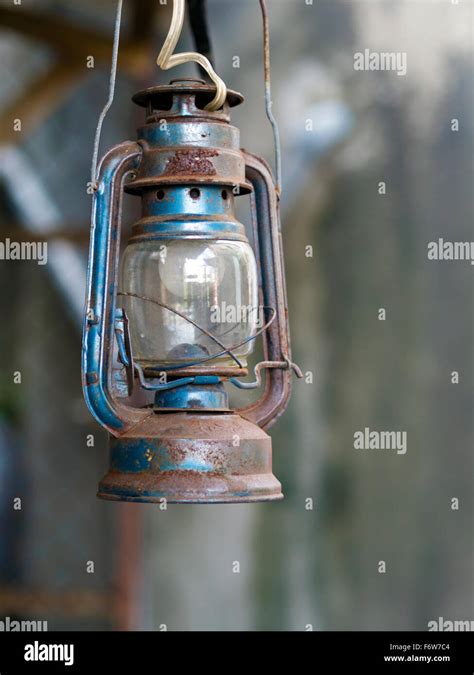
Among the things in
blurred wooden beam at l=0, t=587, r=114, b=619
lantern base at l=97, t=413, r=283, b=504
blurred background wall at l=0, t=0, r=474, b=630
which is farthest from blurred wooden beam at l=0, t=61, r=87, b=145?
lantern base at l=97, t=413, r=283, b=504

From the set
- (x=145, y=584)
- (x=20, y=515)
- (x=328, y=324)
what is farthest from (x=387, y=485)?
(x=20, y=515)

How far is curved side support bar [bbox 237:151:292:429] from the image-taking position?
1908 mm

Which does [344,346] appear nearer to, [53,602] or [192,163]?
[53,602]

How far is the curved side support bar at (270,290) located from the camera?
1908mm

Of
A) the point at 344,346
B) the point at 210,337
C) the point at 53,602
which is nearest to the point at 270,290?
the point at 210,337

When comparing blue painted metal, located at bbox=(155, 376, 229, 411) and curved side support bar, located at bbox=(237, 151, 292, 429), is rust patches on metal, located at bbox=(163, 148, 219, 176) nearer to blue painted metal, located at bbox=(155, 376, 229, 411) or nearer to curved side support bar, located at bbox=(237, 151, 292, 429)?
curved side support bar, located at bbox=(237, 151, 292, 429)

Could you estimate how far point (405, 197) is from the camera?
5.06 metres

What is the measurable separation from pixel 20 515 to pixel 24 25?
2488mm

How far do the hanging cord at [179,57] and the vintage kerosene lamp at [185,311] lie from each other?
0.05ft

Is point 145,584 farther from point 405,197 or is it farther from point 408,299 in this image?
point 405,197

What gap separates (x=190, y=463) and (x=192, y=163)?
0.45 m

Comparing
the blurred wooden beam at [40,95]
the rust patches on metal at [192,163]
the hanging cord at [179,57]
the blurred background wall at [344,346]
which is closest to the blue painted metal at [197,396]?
the rust patches on metal at [192,163]

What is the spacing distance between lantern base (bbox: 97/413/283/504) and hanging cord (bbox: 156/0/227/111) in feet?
1.57

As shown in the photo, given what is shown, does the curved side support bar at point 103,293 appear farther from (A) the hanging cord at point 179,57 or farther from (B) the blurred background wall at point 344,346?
(B) the blurred background wall at point 344,346
